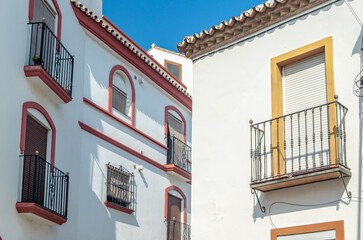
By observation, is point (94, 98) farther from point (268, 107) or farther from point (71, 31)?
point (268, 107)

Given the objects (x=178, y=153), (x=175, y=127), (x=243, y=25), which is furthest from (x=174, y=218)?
(x=243, y=25)

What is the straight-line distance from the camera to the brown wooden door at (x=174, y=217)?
20.2m

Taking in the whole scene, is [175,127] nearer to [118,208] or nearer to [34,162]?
[118,208]

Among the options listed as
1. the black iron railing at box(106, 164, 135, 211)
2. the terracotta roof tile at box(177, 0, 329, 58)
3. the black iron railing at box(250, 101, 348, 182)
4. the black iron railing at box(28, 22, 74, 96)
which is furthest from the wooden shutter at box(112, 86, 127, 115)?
the black iron railing at box(250, 101, 348, 182)

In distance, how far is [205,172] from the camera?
11773 millimetres

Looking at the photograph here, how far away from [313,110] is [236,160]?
1.87m

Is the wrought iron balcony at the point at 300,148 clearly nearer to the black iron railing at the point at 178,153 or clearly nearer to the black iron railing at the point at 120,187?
the black iron railing at the point at 120,187

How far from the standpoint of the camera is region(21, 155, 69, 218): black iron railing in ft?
43.1

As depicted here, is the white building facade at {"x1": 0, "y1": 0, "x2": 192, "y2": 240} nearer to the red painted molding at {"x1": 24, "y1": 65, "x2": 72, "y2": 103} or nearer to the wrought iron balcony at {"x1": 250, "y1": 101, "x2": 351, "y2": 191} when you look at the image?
the red painted molding at {"x1": 24, "y1": 65, "x2": 72, "y2": 103}

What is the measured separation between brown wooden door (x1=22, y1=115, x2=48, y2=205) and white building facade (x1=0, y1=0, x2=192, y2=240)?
0.08ft

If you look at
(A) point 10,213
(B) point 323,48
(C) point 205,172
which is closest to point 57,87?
(A) point 10,213

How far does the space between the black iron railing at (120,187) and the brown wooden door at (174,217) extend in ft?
7.96

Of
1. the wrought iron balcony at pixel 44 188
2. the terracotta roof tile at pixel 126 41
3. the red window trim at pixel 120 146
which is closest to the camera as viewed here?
the wrought iron balcony at pixel 44 188

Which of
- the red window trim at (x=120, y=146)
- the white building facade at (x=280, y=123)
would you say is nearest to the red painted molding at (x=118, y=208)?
the red window trim at (x=120, y=146)
